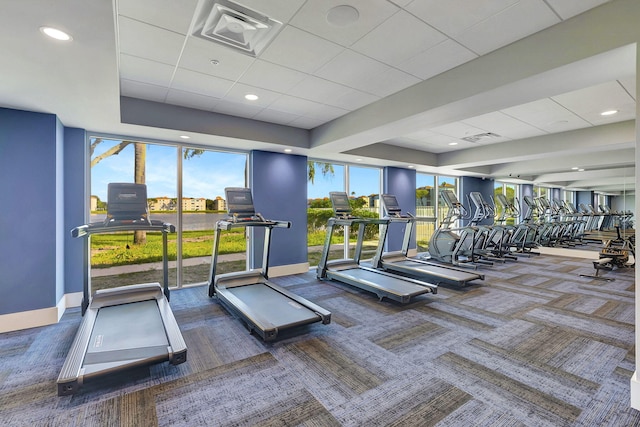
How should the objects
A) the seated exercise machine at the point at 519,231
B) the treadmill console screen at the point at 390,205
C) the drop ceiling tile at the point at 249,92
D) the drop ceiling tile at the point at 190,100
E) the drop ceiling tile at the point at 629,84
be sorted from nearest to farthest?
the drop ceiling tile at the point at 629,84 < the drop ceiling tile at the point at 249,92 < the drop ceiling tile at the point at 190,100 < the treadmill console screen at the point at 390,205 < the seated exercise machine at the point at 519,231

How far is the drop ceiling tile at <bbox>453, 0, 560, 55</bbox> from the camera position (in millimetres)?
2342

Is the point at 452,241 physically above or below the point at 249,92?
below

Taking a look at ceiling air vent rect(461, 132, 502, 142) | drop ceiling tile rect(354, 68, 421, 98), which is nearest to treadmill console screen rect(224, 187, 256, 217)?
drop ceiling tile rect(354, 68, 421, 98)

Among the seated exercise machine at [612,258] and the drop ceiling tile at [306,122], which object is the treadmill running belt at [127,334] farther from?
the seated exercise machine at [612,258]

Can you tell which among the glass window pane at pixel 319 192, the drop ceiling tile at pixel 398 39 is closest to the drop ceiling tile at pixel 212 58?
the drop ceiling tile at pixel 398 39

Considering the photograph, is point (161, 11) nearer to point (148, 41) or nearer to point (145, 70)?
point (148, 41)

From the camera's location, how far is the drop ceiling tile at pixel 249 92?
3.85 m

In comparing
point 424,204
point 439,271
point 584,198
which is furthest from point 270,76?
point 584,198

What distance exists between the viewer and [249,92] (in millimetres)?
3967

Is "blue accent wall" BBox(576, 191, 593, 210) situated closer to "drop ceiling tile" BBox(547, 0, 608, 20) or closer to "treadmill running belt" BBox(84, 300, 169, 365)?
"drop ceiling tile" BBox(547, 0, 608, 20)

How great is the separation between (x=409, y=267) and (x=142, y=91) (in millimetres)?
5272

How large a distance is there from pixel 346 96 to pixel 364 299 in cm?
302

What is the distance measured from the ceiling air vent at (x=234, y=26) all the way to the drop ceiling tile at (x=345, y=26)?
0.85 ft

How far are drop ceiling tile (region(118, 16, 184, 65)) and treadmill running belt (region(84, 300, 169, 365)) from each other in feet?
9.01
